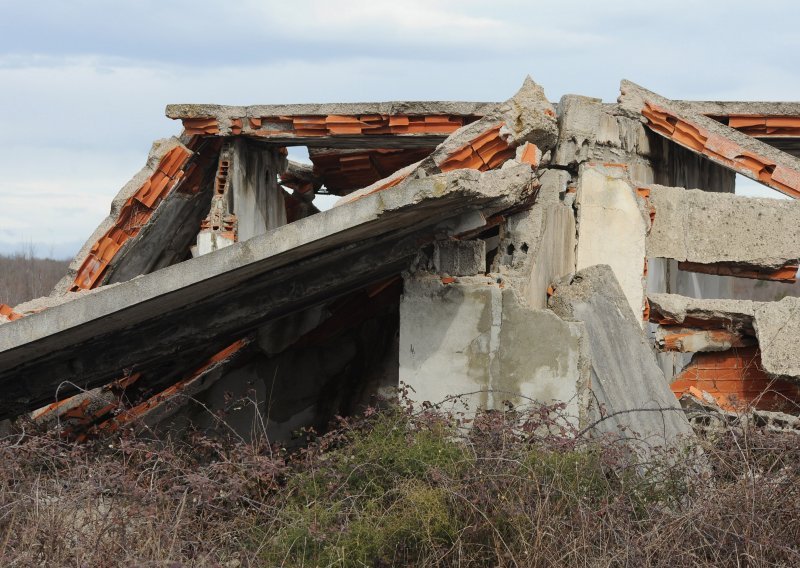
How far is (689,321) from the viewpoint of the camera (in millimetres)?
9383

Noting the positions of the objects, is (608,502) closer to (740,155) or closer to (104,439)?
(104,439)

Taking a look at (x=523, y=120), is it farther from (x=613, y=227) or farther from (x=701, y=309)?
(x=701, y=309)

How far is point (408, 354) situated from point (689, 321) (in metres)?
3.32

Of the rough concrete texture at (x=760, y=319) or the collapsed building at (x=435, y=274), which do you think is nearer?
the collapsed building at (x=435, y=274)

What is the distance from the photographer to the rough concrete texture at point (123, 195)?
420 inches

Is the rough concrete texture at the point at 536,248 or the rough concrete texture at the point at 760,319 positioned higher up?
the rough concrete texture at the point at 536,248

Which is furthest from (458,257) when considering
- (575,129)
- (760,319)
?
(760,319)

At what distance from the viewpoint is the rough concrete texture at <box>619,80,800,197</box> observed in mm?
9281

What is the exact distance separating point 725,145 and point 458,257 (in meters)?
3.56

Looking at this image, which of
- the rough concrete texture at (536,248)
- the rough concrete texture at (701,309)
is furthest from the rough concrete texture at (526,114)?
the rough concrete texture at (701,309)

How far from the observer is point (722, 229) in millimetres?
9352

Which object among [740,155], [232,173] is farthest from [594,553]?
[232,173]

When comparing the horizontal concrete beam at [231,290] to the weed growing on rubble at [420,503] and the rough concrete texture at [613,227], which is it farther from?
the rough concrete texture at [613,227]

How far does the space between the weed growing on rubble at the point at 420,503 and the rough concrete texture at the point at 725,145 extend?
357cm
